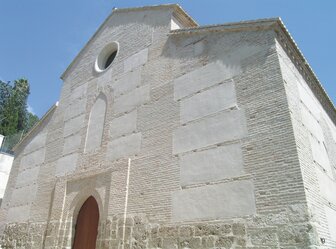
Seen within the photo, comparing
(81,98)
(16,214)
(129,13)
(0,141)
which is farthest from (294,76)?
(0,141)

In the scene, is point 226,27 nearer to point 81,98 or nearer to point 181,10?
point 181,10

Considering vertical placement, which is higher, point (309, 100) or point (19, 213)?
point (309, 100)

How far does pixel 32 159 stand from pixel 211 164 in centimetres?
695

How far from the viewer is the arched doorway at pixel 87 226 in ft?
22.8

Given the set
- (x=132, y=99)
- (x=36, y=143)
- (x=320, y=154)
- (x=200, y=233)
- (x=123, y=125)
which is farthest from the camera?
(x=36, y=143)

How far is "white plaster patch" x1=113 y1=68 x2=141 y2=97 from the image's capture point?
25.4ft

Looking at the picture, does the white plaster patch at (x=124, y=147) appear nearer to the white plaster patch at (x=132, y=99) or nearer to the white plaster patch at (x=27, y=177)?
the white plaster patch at (x=132, y=99)

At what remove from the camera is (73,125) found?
897 cm

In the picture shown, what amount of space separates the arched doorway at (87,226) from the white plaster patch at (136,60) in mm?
3589

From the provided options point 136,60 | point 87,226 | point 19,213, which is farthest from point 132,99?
point 19,213

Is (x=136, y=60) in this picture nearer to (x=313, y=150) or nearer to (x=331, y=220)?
(x=313, y=150)

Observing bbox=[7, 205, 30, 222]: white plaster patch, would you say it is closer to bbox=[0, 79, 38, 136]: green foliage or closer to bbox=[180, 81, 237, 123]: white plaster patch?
bbox=[180, 81, 237, 123]: white plaster patch

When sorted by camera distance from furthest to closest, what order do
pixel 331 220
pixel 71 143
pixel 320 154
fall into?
pixel 71 143 → pixel 320 154 → pixel 331 220

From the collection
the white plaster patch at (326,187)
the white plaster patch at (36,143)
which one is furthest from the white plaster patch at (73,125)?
the white plaster patch at (326,187)
